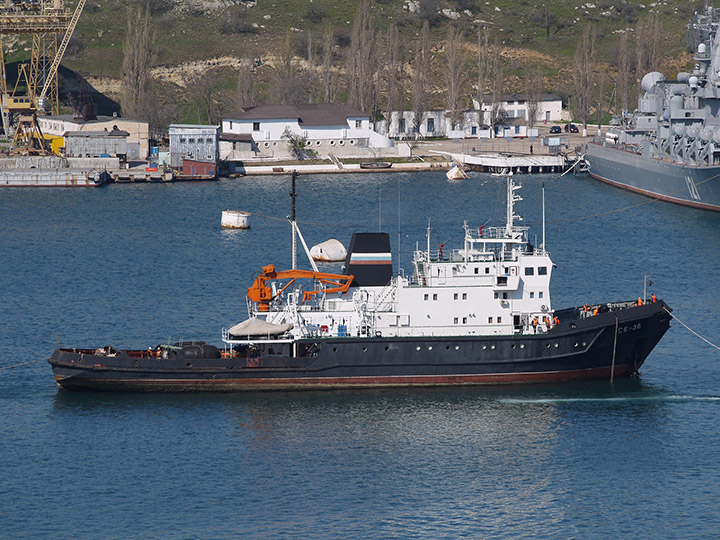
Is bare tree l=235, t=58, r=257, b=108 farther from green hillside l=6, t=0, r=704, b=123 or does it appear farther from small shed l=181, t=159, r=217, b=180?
small shed l=181, t=159, r=217, b=180

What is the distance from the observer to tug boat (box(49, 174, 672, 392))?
46.7 metres

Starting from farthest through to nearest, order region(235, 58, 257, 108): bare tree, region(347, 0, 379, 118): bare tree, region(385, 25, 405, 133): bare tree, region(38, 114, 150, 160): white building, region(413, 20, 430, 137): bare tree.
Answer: region(385, 25, 405, 133): bare tree → region(235, 58, 257, 108): bare tree → region(413, 20, 430, 137): bare tree → region(347, 0, 379, 118): bare tree → region(38, 114, 150, 160): white building

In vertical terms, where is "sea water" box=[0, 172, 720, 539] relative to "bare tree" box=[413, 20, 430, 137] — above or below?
below

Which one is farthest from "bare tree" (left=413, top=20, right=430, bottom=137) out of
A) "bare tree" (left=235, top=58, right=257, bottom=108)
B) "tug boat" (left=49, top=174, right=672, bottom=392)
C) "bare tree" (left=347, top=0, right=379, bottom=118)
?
"tug boat" (left=49, top=174, right=672, bottom=392)

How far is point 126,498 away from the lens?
37.6 metres

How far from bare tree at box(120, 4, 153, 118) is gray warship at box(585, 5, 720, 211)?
49.9m

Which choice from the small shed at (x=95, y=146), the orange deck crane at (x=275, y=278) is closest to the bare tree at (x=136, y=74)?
the small shed at (x=95, y=146)

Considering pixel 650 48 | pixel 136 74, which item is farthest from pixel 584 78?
pixel 136 74

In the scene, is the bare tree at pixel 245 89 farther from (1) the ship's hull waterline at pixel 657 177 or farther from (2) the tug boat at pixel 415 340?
(2) the tug boat at pixel 415 340

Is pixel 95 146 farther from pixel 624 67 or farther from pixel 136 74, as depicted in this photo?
pixel 624 67

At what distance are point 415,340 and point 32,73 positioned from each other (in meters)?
98.0

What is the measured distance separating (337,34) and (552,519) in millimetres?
126798

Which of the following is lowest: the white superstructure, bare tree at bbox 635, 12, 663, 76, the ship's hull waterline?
the white superstructure

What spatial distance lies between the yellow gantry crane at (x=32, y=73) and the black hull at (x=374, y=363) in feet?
257
